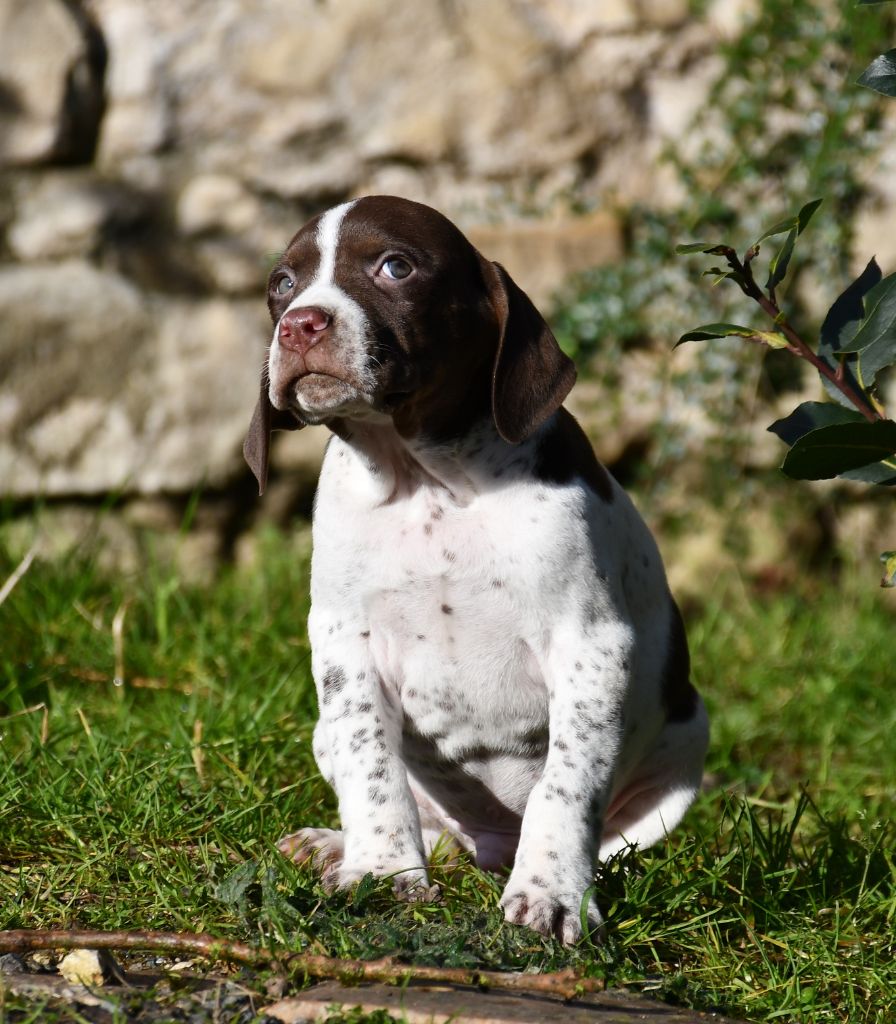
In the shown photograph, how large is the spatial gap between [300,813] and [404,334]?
1281 mm

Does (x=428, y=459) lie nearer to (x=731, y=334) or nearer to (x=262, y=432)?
(x=262, y=432)

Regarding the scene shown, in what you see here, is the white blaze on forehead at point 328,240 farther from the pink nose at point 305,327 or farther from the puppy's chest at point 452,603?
the puppy's chest at point 452,603

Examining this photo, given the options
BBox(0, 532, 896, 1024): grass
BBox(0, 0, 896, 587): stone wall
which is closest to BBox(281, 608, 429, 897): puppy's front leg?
BBox(0, 532, 896, 1024): grass

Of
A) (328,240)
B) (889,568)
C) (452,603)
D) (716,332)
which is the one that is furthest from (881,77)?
(452,603)

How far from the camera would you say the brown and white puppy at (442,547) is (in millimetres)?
3041

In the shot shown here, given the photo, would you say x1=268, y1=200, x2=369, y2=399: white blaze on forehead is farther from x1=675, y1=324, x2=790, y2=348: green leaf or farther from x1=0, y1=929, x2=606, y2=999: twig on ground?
x1=0, y1=929, x2=606, y2=999: twig on ground

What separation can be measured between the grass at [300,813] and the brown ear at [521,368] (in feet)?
3.33

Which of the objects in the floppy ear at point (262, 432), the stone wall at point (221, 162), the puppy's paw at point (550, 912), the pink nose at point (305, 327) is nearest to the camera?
the puppy's paw at point (550, 912)

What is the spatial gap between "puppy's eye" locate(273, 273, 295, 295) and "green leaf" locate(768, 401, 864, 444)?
123 centimetres

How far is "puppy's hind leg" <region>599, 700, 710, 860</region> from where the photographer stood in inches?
146

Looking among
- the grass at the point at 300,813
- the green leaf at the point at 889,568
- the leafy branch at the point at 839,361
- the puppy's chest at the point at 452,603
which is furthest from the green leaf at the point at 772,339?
the grass at the point at 300,813

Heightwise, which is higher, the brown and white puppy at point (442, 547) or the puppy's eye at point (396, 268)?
the puppy's eye at point (396, 268)

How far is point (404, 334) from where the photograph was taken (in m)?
3.08

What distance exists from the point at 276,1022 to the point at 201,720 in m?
1.72
